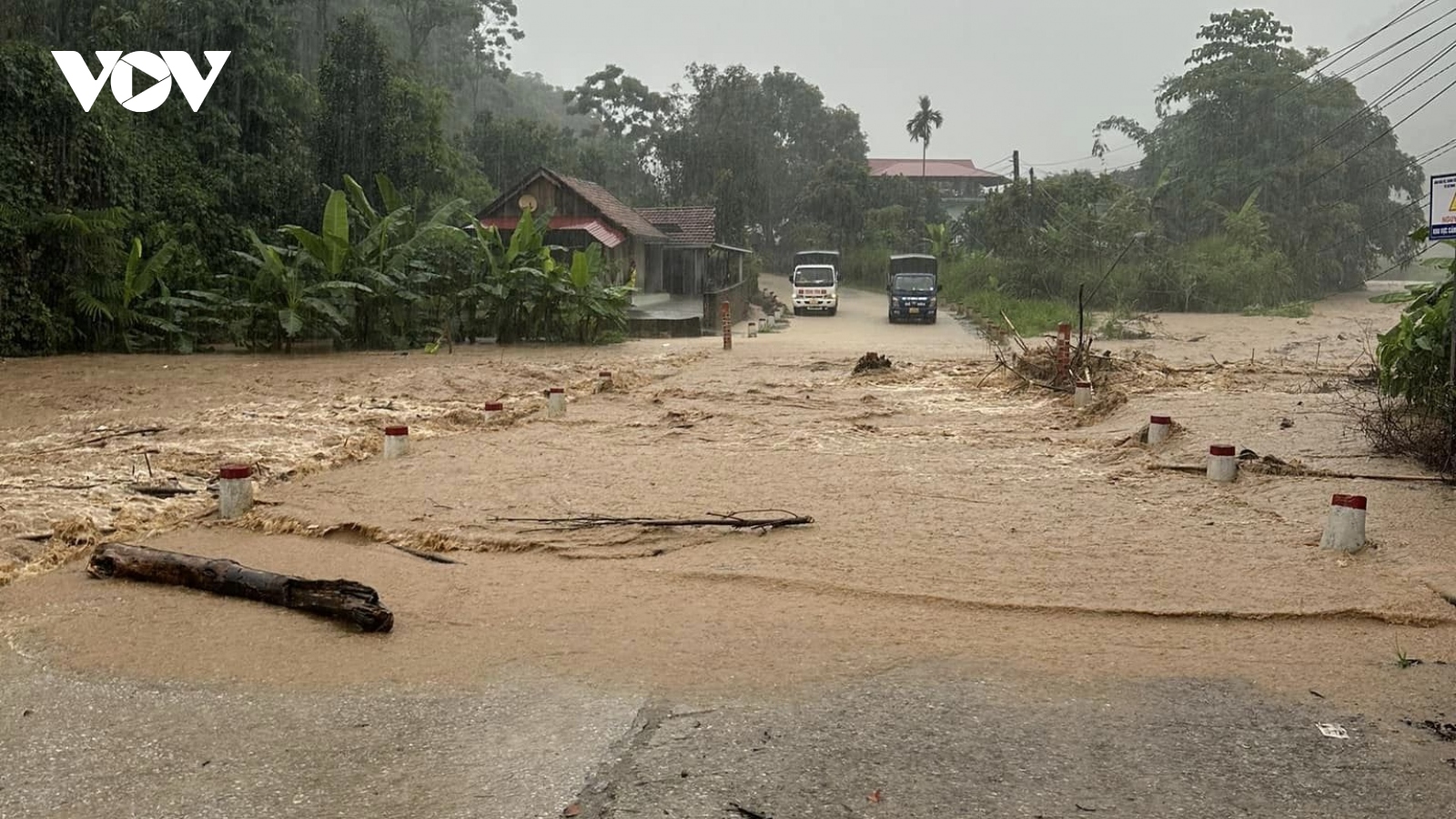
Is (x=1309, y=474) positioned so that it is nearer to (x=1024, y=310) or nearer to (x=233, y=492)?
(x=233, y=492)

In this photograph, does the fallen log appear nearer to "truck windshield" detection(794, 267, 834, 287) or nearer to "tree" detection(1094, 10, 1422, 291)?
"truck windshield" detection(794, 267, 834, 287)

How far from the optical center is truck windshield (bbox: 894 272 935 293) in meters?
35.7

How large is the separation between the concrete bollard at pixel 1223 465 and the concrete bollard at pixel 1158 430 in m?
1.54

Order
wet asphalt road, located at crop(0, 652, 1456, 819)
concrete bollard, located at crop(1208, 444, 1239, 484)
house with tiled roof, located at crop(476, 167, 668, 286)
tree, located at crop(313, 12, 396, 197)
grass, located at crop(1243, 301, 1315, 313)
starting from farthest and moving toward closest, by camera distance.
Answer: house with tiled roof, located at crop(476, 167, 668, 286)
grass, located at crop(1243, 301, 1315, 313)
tree, located at crop(313, 12, 396, 197)
concrete bollard, located at crop(1208, 444, 1239, 484)
wet asphalt road, located at crop(0, 652, 1456, 819)

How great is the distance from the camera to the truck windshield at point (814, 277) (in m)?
41.3

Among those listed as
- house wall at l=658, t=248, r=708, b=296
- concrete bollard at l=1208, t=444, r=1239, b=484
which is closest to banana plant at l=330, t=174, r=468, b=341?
concrete bollard at l=1208, t=444, r=1239, b=484

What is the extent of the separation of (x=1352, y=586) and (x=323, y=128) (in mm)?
32818

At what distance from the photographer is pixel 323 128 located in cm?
3328

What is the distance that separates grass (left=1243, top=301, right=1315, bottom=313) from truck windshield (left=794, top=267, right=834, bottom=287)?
1460cm

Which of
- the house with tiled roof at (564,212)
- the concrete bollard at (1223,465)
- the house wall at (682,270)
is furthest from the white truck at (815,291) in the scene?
the concrete bollard at (1223,465)

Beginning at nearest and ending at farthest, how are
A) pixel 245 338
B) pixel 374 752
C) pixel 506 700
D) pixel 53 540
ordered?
pixel 374 752 < pixel 506 700 < pixel 53 540 < pixel 245 338

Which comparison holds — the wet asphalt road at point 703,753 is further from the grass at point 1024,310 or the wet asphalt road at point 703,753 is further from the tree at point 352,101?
the tree at point 352,101

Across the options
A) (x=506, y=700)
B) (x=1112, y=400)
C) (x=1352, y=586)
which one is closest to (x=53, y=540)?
(x=506, y=700)

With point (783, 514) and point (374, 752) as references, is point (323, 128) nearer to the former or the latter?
point (783, 514)
